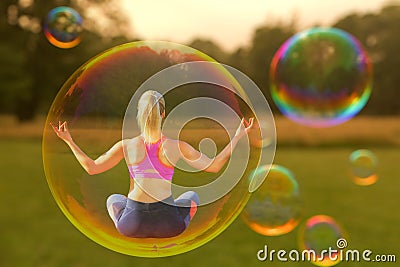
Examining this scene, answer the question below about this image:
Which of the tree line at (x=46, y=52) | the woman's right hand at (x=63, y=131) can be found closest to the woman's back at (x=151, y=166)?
the woman's right hand at (x=63, y=131)

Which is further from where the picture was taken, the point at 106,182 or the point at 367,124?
the point at 367,124

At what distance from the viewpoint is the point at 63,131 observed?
3062 mm

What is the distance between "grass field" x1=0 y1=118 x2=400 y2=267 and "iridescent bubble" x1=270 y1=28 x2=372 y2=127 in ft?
4.64

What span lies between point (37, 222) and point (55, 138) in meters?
4.80

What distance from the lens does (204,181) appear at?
3.08 m

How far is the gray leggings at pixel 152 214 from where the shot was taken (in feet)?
Result: 8.71

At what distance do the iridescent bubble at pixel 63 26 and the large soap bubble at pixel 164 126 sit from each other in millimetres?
2281

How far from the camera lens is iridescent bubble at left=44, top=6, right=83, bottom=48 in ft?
18.4

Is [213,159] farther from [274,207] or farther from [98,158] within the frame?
[274,207]

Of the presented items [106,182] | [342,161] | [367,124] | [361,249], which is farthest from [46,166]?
[367,124]

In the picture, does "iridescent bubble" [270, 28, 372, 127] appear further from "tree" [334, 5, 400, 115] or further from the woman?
"tree" [334, 5, 400, 115]

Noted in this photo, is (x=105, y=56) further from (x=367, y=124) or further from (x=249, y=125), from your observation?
(x=367, y=124)

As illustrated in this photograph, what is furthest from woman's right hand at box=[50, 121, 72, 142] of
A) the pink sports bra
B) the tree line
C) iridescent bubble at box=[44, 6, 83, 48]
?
the tree line

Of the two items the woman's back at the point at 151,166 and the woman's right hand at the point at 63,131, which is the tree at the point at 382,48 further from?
the woman's back at the point at 151,166
